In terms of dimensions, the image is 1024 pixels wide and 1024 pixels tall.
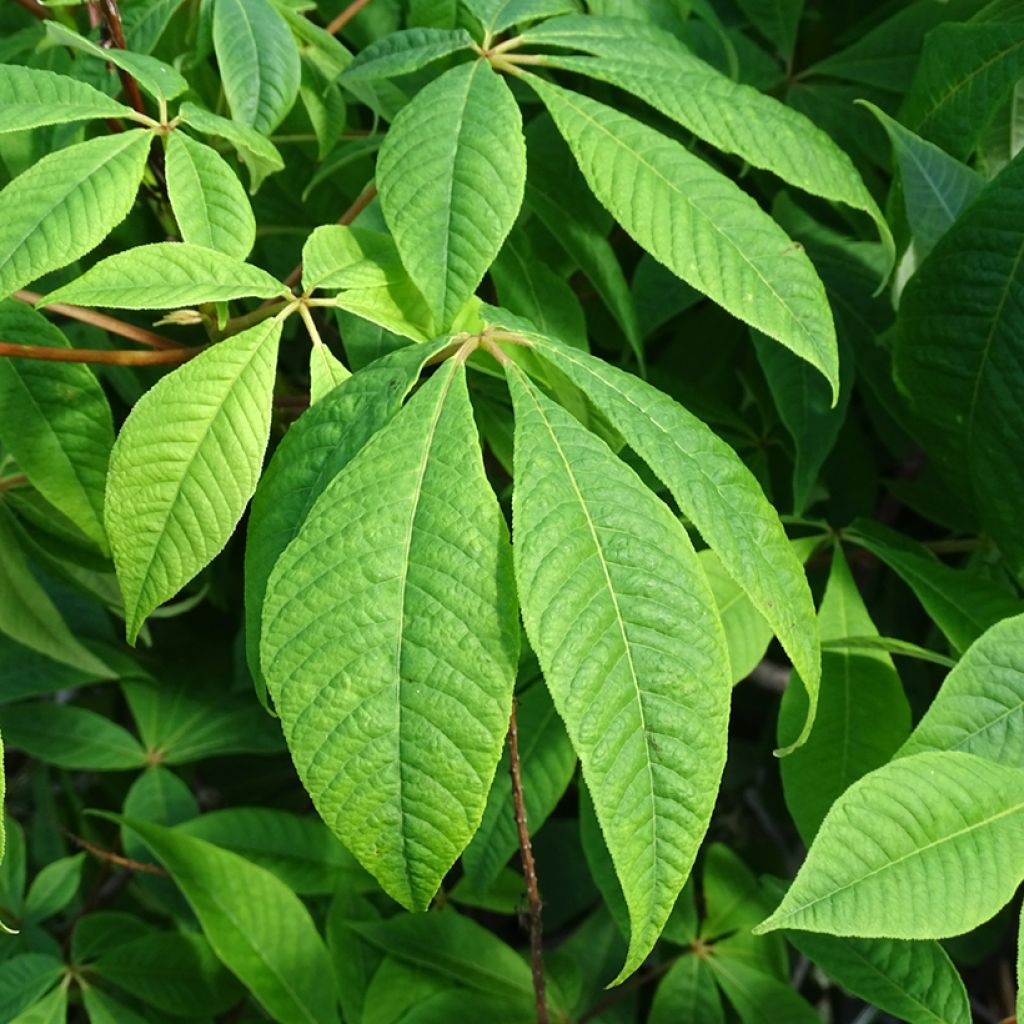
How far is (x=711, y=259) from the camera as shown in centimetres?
67

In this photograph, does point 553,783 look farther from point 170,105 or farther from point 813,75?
point 813,75

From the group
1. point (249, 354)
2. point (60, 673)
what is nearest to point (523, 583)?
point (249, 354)

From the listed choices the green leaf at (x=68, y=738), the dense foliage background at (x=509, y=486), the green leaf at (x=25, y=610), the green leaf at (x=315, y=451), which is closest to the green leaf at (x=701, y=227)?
the dense foliage background at (x=509, y=486)

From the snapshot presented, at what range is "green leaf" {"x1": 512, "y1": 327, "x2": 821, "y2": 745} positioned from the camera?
0.56 meters

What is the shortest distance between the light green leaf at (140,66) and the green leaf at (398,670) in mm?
310

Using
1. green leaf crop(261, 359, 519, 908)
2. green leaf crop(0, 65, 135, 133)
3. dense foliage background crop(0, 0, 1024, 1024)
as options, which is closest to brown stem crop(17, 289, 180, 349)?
dense foliage background crop(0, 0, 1024, 1024)

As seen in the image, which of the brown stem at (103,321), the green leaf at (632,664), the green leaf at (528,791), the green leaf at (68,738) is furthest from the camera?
the green leaf at (68,738)

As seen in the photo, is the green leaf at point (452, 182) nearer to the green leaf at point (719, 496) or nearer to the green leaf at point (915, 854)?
A: the green leaf at point (719, 496)

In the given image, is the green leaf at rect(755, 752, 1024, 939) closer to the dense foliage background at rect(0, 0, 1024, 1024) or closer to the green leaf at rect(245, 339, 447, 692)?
the dense foliage background at rect(0, 0, 1024, 1024)

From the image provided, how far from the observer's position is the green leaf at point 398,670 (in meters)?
0.52

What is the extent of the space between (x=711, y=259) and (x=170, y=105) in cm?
42

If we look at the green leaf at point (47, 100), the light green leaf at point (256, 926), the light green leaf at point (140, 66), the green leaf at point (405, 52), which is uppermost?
the green leaf at point (405, 52)

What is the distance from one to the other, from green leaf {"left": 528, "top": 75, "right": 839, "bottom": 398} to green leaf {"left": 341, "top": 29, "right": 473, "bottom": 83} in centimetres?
6

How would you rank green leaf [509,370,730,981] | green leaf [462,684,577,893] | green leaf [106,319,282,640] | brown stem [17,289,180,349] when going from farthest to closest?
green leaf [462,684,577,893] → brown stem [17,289,180,349] → green leaf [106,319,282,640] → green leaf [509,370,730,981]
